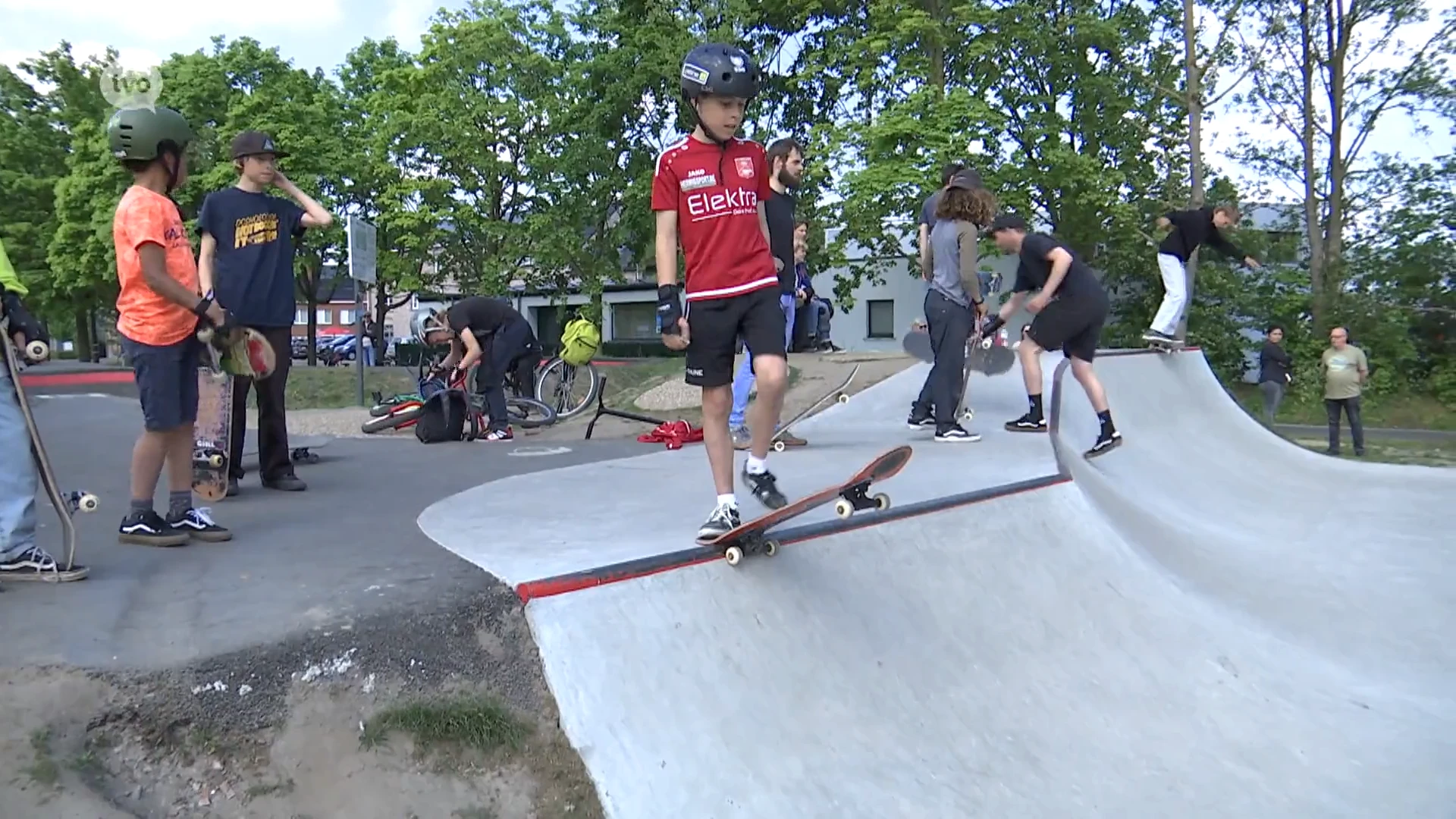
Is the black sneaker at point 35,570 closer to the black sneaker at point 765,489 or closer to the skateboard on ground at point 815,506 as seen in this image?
the skateboard on ground at point 815,506

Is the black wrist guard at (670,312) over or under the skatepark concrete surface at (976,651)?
over

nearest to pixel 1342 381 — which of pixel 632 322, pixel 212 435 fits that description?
pixel 212 435

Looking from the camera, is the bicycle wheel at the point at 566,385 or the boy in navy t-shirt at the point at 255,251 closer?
the boy in navy t-shirt at the point at 255,251

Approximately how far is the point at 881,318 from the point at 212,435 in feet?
111

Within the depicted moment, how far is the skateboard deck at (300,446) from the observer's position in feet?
20.5

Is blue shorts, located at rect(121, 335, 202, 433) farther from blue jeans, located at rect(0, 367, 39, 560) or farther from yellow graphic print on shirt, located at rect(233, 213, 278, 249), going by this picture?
yellow graphic print on shirt, located at rect(233, 213, 278, 249)

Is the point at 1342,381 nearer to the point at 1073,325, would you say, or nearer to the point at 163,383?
the point at 1073,325

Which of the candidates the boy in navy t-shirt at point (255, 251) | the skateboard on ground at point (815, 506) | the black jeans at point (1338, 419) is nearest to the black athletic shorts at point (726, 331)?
the skateboard on ground at point (815, 506)

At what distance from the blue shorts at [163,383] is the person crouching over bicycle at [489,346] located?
4631 mm

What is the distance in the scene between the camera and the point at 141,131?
3404mm

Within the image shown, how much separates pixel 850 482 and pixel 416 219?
25618mm

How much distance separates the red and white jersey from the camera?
3559mm

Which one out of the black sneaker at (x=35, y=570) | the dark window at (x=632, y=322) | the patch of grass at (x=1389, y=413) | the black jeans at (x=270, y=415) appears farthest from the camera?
the dark window at (x=632, y=322)

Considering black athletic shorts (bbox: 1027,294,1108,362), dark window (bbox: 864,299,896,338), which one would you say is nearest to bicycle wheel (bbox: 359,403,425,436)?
black athletic shorts (bbox: 1027,294,1108,362)
